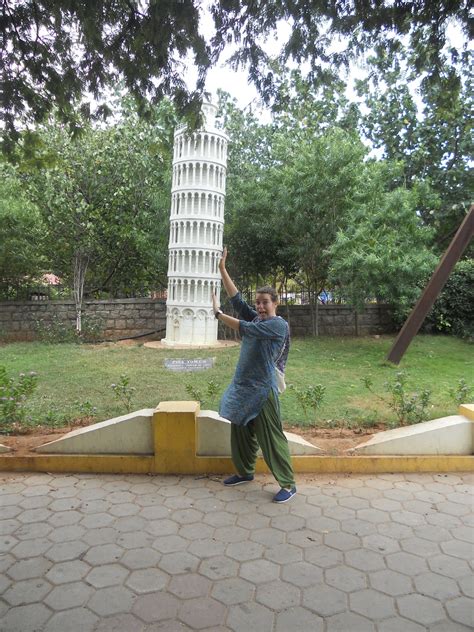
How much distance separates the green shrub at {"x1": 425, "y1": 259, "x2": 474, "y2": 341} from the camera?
Answer: 13.2 metres

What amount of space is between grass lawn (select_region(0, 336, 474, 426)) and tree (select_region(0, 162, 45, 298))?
2.22m

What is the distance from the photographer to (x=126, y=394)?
16.9 ft

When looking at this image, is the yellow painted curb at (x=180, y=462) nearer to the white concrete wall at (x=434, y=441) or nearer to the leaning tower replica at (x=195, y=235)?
the white concrete wall at (x=434, y=441)

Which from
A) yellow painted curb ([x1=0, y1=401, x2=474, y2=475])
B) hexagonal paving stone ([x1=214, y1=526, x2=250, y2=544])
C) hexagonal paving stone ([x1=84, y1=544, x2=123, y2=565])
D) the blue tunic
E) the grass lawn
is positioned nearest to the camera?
hexagonal paving stone ([x1=84, y1=544, x2=123, y2=565])

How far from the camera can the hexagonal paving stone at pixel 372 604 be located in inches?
89.0

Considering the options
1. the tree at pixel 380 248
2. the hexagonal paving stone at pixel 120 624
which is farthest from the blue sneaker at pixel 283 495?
the tree at pixel 380 248

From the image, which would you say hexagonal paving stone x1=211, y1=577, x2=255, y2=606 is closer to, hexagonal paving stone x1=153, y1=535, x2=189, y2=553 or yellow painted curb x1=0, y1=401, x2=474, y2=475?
hexagonal paving stone x1=153, y1=535, x2=189, y2=553

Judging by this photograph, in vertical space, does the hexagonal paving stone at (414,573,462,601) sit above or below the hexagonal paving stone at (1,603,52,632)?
above

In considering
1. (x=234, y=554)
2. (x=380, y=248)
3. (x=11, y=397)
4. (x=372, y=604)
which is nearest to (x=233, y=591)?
(x=234, y=554)

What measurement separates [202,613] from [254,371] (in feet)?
5.34

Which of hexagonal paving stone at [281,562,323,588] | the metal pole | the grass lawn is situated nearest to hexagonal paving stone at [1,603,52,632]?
Answer: hexagonal paving stone at [281,562,323,588]

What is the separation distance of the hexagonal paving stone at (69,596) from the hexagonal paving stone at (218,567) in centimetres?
61

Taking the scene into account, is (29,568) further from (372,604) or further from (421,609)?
(421,609)

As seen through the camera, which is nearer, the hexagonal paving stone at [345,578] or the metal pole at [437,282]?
the hexagonal paving stone at [345,578]
